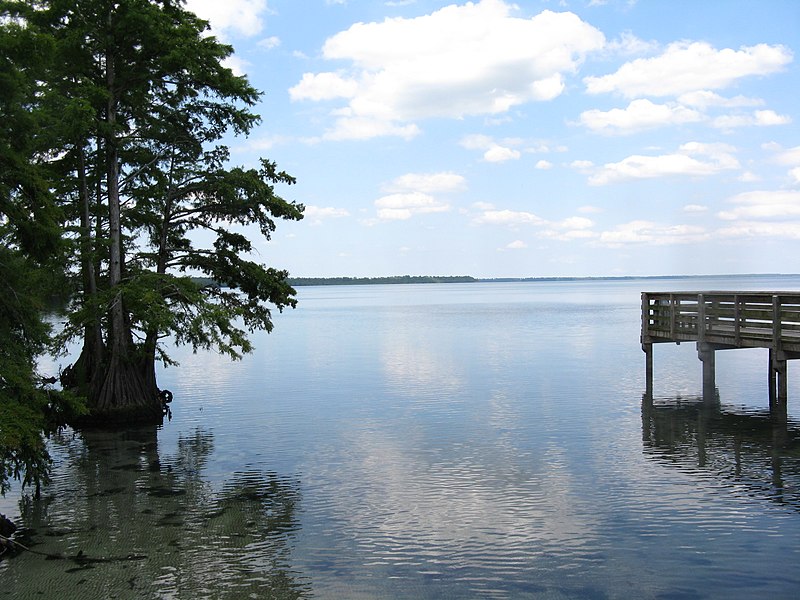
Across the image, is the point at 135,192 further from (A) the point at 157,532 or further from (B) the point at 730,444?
(B) the point at 730,444

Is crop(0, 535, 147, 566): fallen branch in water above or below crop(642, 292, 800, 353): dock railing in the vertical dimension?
below

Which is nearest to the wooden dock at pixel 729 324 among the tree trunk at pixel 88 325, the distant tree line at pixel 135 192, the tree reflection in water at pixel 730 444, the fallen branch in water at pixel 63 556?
the tree reflection in water at pixel 730 444

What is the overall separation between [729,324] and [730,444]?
240 inches

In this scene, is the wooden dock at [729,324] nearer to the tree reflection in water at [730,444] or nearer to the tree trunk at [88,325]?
the tree reflection in water at [730,444]

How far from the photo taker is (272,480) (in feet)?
48.9

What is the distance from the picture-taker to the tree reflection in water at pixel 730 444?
13820 mm

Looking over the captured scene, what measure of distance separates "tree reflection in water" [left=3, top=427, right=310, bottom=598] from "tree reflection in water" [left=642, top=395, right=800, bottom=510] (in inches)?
331

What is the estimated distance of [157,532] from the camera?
11.7 metres

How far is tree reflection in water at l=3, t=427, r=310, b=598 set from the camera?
9.59m

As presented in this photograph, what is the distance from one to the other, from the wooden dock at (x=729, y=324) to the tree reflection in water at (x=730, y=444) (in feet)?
4.81

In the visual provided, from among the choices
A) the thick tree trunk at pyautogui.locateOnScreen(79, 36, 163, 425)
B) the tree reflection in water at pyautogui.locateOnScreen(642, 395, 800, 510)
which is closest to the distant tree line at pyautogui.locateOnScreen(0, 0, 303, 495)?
the thick tree trunk at pyautogui.locateOnScreen(79, 36, 163, 425)

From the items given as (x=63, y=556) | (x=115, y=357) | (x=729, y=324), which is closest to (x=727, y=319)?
(x=729, y=324)

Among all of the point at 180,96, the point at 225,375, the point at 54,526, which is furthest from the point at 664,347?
the point at 54,526

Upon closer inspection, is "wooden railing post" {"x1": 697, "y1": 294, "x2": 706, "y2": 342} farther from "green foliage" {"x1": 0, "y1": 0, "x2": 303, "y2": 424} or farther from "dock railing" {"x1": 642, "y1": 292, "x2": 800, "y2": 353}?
"green foliage" {"x1": 0, "y1": 0, "x2": 303, "y2": 424}
